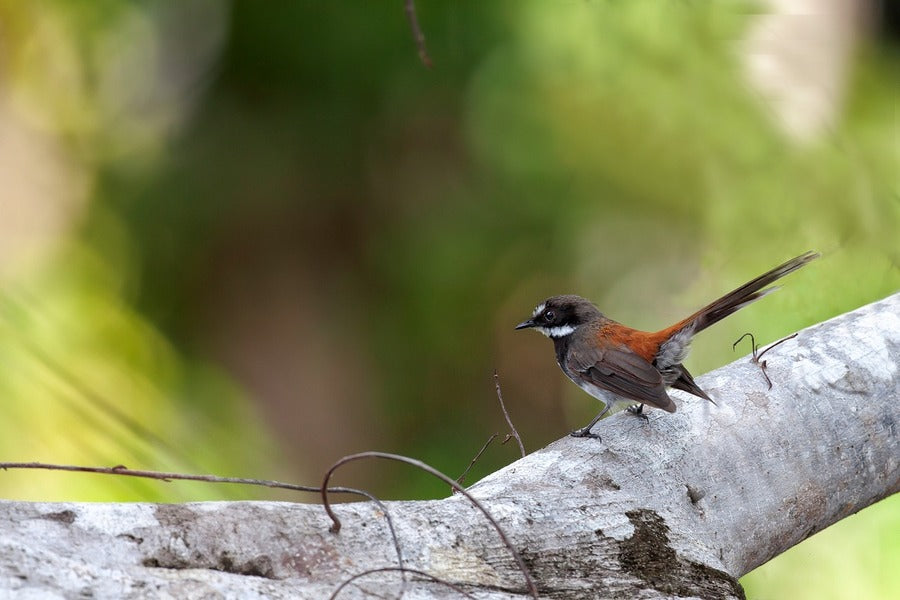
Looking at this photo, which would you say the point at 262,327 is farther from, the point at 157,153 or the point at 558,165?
the point at 558,165

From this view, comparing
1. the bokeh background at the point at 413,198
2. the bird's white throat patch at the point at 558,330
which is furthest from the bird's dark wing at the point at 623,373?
the bokeh background at the point at 413,198

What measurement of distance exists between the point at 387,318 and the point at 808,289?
218 cm

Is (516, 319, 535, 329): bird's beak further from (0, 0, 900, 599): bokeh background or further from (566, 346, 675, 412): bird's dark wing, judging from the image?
(0, 0, 900, 599): bokeh background

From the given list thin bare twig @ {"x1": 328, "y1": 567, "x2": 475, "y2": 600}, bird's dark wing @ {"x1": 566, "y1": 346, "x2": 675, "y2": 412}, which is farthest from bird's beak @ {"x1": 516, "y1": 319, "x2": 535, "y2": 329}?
thin bare twig @ {"x1": 328, "y1": 567, "x2": 475, "y2": 600}

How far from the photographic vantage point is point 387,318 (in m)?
4.76

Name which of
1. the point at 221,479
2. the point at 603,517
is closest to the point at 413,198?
the point at 603,517

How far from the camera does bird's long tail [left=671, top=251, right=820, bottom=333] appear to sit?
237cm

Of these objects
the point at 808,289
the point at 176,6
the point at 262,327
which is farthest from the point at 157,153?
the point at 808,289

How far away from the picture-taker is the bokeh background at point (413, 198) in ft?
14.2

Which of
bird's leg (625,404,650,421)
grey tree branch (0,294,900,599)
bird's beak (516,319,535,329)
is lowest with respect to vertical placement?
grey tree branch (0,294,900,599)

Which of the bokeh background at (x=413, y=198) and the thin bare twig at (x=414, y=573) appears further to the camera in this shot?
the bokeh background at (x=413, y=198)

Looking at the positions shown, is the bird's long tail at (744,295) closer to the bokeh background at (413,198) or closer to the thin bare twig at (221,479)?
the thin bare twig at (221,479)

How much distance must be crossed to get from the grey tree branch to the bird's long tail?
7.2 inches

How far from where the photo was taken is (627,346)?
3043mm
